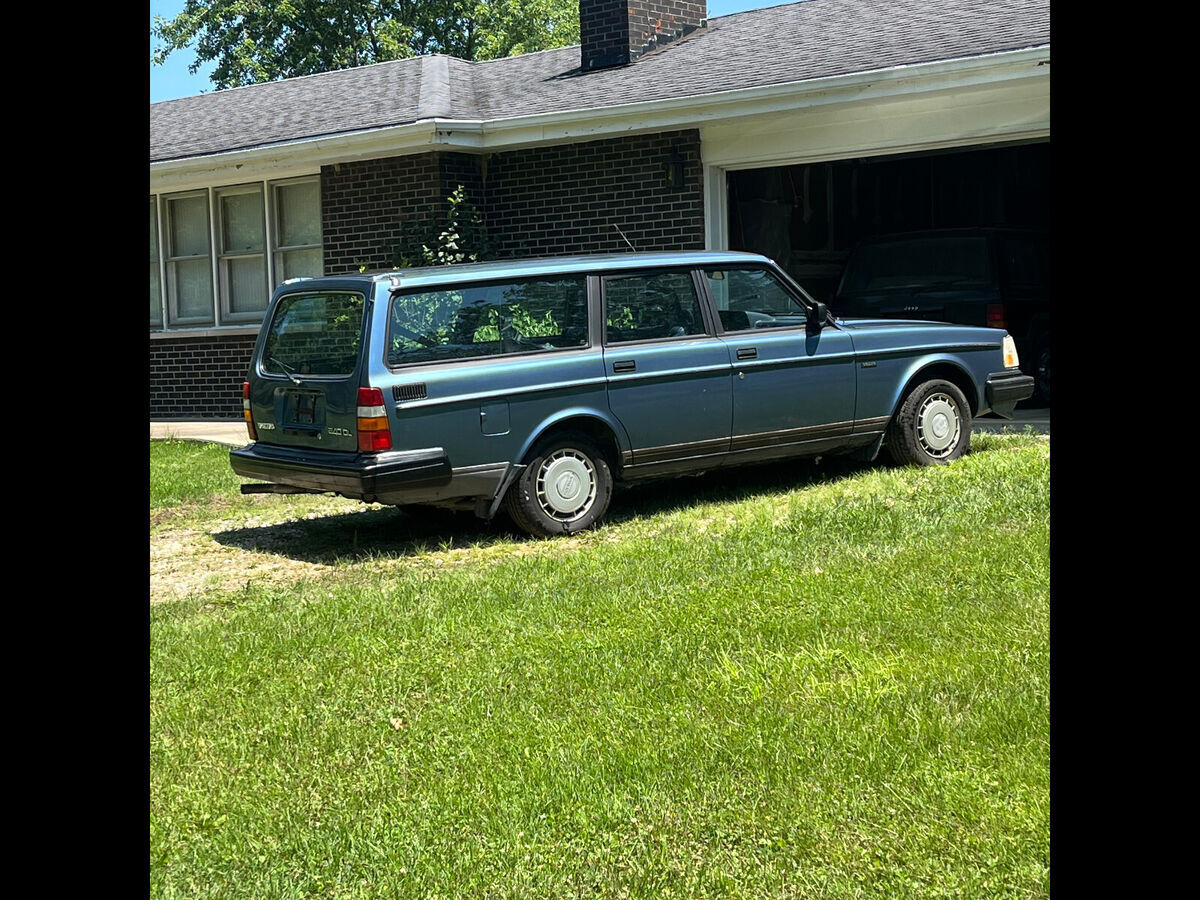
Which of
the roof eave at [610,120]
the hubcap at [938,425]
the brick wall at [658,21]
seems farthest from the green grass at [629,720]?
the brick wall at [658,21]

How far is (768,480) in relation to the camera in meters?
9.88

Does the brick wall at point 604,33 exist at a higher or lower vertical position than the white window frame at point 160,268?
higher

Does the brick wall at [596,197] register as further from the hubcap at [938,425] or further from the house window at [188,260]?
the house window at [188,260]

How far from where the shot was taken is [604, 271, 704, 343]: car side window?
341 inches

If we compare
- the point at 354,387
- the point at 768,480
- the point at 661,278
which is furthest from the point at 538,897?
the point at 768,480

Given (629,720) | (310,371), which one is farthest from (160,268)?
(629,720)

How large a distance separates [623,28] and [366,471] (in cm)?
1061

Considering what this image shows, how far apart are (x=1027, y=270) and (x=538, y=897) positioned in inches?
487

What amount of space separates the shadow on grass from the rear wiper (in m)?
1.03

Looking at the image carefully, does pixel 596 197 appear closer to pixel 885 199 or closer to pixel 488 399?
pixel 885 199

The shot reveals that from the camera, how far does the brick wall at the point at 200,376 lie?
17.3m

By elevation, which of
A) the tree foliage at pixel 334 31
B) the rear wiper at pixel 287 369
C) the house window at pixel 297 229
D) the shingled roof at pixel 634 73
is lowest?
the rear wiper at pixel 287 369

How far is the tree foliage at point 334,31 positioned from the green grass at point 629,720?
122ft
